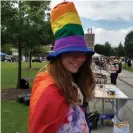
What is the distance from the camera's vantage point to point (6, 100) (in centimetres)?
1291

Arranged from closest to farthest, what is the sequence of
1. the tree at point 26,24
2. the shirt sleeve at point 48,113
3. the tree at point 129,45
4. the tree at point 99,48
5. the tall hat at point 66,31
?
the shirt sleeve at point 48,113 → the tall hat at point 66,31 → the tree at point 26,24 → the tree at point 129,45 → the tree at point 99,48

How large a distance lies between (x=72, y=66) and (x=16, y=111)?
8.62 meters

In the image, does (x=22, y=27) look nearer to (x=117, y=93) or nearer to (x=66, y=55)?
(x=117, y=93)

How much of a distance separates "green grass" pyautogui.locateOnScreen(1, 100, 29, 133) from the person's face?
6.05m

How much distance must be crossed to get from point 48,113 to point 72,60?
402mm

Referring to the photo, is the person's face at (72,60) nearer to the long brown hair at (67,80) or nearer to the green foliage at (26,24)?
A: the long brown hair at (67,80)

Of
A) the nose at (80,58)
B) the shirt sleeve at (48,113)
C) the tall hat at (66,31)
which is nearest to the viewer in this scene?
the shirt sleeve at (48,113)

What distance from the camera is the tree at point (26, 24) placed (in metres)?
14.8

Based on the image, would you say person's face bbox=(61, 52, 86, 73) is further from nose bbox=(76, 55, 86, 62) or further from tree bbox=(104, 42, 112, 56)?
tree bbox=(104, 42, 112, 56)

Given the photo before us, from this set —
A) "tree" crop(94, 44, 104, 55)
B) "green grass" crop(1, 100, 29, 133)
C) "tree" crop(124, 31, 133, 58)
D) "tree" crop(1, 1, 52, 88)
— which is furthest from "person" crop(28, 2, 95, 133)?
"tree" crop(94, 44, 104, 55)

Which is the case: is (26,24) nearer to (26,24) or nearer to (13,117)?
(26,24)

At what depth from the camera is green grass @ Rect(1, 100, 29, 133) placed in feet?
27.1

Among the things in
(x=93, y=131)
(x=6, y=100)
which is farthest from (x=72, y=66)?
(x=6, y=100)

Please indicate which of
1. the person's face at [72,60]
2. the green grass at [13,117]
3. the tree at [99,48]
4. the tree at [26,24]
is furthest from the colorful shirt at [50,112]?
the tree at [99,48]
